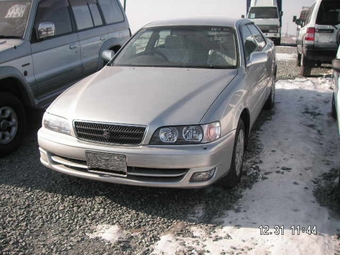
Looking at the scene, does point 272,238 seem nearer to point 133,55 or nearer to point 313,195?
point 313,195

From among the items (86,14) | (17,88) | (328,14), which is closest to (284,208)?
(17,88)

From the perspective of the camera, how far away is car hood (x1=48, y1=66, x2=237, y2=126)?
3.10 m

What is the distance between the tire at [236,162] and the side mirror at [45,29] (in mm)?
2928

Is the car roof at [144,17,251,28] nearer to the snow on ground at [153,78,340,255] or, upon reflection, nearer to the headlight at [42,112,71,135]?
the snow on ground at [153,78,340,255]

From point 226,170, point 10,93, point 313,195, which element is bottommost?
point 313,195

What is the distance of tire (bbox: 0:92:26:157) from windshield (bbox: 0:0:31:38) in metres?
0.92

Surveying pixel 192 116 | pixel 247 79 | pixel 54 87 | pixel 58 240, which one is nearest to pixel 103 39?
pixel 54 87

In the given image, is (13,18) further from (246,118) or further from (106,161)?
(246,118)

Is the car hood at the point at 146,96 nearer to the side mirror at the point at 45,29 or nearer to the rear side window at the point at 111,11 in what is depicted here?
the side mirror at the point at 45,29

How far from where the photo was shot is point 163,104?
323cm

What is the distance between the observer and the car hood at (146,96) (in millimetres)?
3096

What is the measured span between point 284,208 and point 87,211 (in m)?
1.75

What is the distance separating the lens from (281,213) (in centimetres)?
314

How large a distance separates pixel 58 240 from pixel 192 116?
4.80 feet
